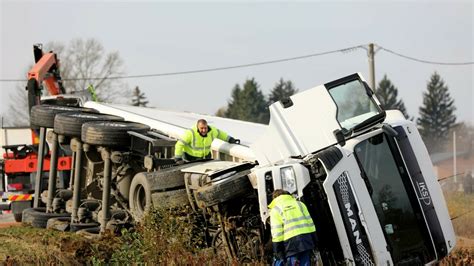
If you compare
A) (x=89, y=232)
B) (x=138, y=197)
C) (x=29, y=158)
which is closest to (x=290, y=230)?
(x=138, y=197)

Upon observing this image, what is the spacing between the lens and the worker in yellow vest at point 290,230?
7184 mm

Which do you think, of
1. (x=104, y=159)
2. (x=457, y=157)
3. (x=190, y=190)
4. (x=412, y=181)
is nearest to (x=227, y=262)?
(x=190, y=190)

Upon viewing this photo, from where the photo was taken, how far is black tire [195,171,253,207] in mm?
7801

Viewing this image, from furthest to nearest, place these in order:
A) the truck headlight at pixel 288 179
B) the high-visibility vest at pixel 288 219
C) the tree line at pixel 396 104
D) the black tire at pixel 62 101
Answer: the tree line at pixel 396 104 → the black tire at pixel 62 101 → the truck headlight at pixel 288 179 → the high-visibility vest at pixel 288 219

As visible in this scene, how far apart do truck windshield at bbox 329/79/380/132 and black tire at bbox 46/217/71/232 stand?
493 cm

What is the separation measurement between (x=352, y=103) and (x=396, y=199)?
1112 mm

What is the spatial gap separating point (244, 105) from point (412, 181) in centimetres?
Answer: 6855

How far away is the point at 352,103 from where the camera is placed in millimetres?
8023

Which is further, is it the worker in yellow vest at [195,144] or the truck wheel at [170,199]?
the worker in yellow vest at [195,144]

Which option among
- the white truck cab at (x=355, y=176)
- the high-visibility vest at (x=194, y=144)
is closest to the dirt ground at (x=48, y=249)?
the high-visibility vest at (x=194, y=144)

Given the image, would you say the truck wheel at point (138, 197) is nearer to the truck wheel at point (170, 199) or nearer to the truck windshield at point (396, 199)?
the truck wheel at point (170, 199)

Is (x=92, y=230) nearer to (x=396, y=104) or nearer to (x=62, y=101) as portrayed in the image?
(x=62, y=101)

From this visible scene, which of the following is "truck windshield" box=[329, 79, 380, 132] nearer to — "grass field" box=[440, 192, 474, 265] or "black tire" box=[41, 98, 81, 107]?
"grass field" box=[440, 192, 474, 265]

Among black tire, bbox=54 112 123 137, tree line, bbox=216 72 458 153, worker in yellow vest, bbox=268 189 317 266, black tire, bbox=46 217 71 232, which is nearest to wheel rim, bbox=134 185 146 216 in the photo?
black tire, bbox=46 217 71 232
